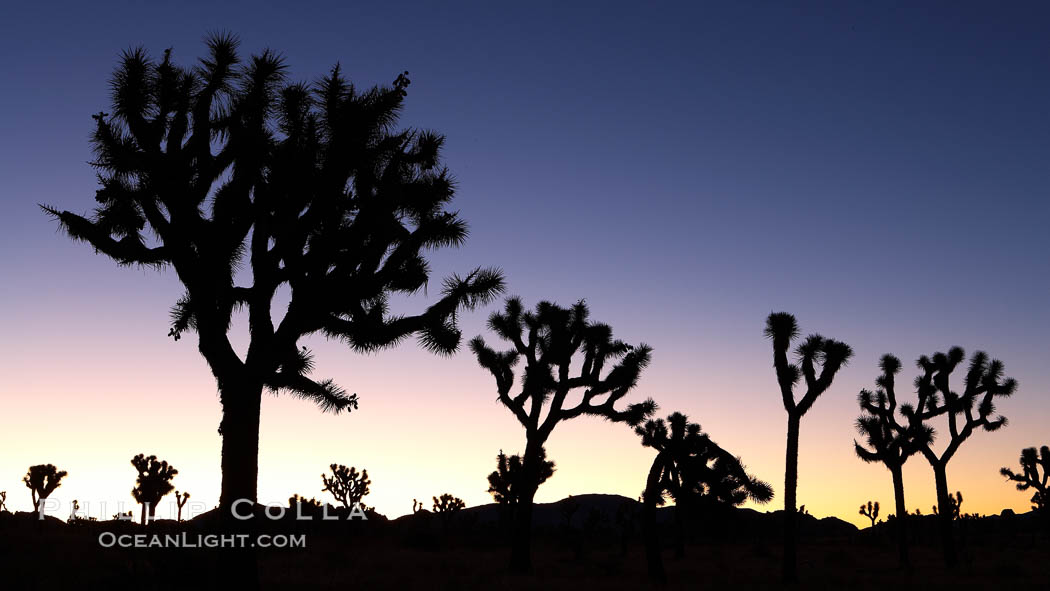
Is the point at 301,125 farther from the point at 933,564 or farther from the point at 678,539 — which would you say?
the point at 933,564

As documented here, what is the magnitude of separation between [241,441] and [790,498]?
1320cm

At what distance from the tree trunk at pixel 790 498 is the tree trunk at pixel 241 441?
12.6 m

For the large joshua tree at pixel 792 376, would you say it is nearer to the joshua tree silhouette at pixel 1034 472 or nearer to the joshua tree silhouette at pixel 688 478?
the joshua tree silhouette at pixel 688 478

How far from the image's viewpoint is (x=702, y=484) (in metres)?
18.7

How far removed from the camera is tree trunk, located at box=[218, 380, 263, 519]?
33.3 feet

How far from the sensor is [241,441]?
1020 centimetres

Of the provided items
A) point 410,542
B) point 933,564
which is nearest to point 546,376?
point 410,542

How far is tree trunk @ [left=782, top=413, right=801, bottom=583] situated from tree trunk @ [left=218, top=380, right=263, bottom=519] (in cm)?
1263

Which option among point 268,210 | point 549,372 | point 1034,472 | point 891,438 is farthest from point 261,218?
point 1034,472

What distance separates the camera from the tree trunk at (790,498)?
1836 centimetres

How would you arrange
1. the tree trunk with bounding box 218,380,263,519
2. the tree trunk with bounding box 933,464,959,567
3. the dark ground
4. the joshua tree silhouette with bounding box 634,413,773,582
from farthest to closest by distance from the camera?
1. the tree trunk with bounding box 933,464,959,567
2. the joshua tree silhouette with bounding box 634,413,773,582
3. the dark ground
4. the tree trunk with bounding box 218,380,263,519

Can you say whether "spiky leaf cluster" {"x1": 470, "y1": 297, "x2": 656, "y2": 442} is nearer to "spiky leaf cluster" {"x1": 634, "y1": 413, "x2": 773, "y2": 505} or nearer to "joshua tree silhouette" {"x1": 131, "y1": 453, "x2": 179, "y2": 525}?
"spiky leaf cluster" {"x1": 634, "y1": 413, "x2": 773, "y2": 505}

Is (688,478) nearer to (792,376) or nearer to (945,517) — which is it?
(792,376)

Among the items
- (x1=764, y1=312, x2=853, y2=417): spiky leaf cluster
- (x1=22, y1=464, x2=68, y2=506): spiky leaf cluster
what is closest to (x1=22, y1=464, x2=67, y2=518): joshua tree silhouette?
(x1=22, y1=464, x2=68, y2=506): spiky leaf cluster
